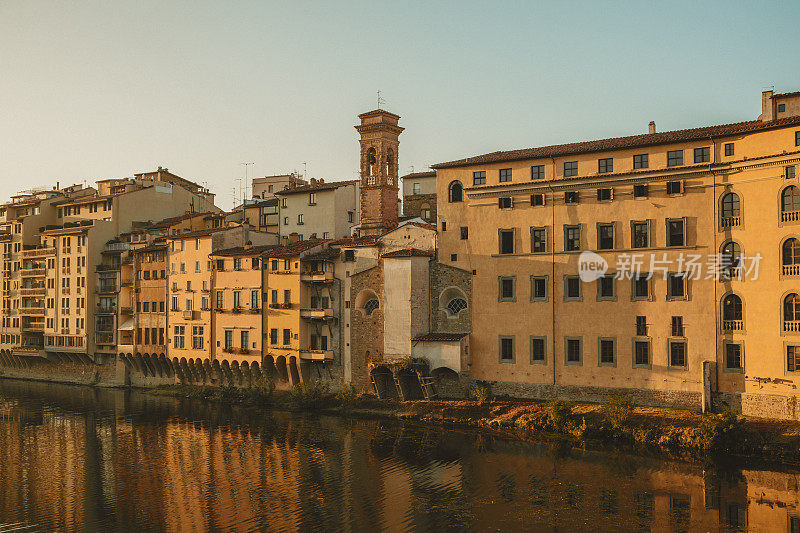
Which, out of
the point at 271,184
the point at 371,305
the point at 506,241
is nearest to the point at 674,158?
the point at 506,241

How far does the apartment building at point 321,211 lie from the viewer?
71938mm

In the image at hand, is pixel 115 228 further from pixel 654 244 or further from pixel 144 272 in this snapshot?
pixel 654 244

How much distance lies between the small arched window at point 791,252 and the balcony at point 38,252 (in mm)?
72062

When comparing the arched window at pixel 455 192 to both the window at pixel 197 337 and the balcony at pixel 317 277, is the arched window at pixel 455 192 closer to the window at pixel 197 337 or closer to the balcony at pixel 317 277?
the balcony at pixel 317 277

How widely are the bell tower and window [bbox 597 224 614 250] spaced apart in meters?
21.3

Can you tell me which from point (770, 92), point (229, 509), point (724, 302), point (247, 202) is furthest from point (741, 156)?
point (247, 202)

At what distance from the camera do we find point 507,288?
170 ft

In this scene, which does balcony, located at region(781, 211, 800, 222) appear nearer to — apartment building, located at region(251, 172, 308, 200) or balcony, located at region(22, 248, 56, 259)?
apartment building, located at region(251, 172, 308, 200)

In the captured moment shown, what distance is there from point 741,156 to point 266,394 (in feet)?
127

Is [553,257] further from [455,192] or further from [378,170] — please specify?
[378,170]

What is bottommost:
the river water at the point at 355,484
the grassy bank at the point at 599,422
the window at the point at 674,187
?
the river water at the point at 355,484

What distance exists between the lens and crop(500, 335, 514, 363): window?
51125 millimetres

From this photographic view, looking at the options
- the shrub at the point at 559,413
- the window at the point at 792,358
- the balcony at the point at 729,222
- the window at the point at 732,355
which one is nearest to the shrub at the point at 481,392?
the shrub at the point at 559,413

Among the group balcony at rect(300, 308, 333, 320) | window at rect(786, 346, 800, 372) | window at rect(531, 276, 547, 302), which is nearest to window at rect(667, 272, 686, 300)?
window at rect(786, 346, 800, 372)
